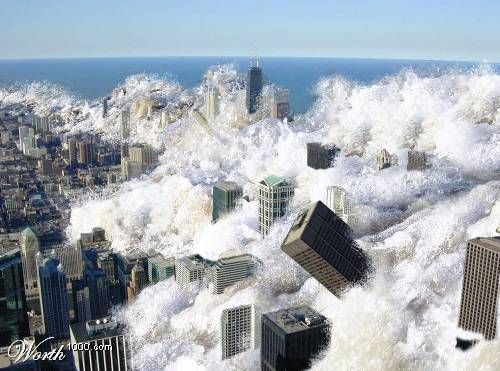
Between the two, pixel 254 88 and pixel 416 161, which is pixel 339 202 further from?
pixel 254 88

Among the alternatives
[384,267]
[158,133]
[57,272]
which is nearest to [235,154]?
[158,133]

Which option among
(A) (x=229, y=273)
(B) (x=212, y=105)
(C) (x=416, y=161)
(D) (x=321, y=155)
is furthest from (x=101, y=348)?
(B) (x=212, y=105)

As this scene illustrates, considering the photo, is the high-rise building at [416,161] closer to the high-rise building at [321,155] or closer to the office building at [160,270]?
the high-rise building at [321,155]

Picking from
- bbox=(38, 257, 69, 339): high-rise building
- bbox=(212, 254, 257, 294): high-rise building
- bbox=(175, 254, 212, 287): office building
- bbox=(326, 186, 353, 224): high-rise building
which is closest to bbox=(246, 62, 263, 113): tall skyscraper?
bbox=(175, 254, 212, 287): office building

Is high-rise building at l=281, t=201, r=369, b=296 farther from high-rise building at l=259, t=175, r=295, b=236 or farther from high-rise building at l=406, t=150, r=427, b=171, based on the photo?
high-rise building at l=259, t=175, r=295, b=236

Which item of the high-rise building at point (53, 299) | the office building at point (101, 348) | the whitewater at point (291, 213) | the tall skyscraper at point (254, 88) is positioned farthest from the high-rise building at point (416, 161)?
the tall skyscraper at point (254, 88)

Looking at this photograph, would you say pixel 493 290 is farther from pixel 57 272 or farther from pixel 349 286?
pixel 57 272
